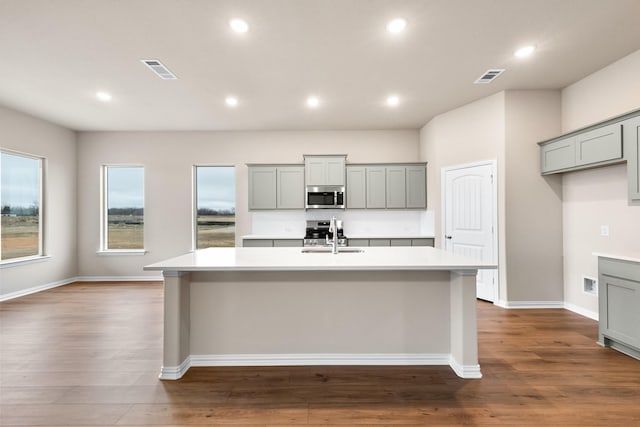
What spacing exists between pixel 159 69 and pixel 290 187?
282 cm

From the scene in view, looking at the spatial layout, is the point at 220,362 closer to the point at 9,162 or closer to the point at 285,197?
the point at 285,197

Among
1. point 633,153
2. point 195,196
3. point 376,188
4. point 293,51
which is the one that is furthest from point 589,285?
point 195,196

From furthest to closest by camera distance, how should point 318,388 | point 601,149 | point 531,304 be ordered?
point 531,304, point 601,149, point 318,388

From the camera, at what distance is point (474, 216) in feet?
→ 15.7

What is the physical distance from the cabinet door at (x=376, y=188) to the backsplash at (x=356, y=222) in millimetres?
323

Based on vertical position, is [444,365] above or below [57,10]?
below

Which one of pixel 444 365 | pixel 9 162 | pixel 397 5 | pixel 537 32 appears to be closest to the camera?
pixel 397 5

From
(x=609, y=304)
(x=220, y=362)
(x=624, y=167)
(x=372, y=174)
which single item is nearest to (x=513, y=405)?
(x=609, y=304)

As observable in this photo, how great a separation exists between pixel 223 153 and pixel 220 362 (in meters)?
4.43

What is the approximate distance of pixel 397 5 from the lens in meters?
2.51

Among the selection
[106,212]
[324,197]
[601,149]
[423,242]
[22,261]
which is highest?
[601,149]

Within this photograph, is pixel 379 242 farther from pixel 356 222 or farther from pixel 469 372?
pixel 469 372

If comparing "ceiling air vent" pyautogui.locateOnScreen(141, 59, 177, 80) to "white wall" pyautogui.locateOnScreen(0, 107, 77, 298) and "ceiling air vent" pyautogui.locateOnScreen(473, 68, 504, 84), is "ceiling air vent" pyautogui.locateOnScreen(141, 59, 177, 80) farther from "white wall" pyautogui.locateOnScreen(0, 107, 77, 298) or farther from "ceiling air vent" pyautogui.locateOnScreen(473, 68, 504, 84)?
"ceiling air vent" pyautogui.locateOnScreen(473, 68, 504, 84)

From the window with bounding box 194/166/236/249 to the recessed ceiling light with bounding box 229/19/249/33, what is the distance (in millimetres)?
3696
